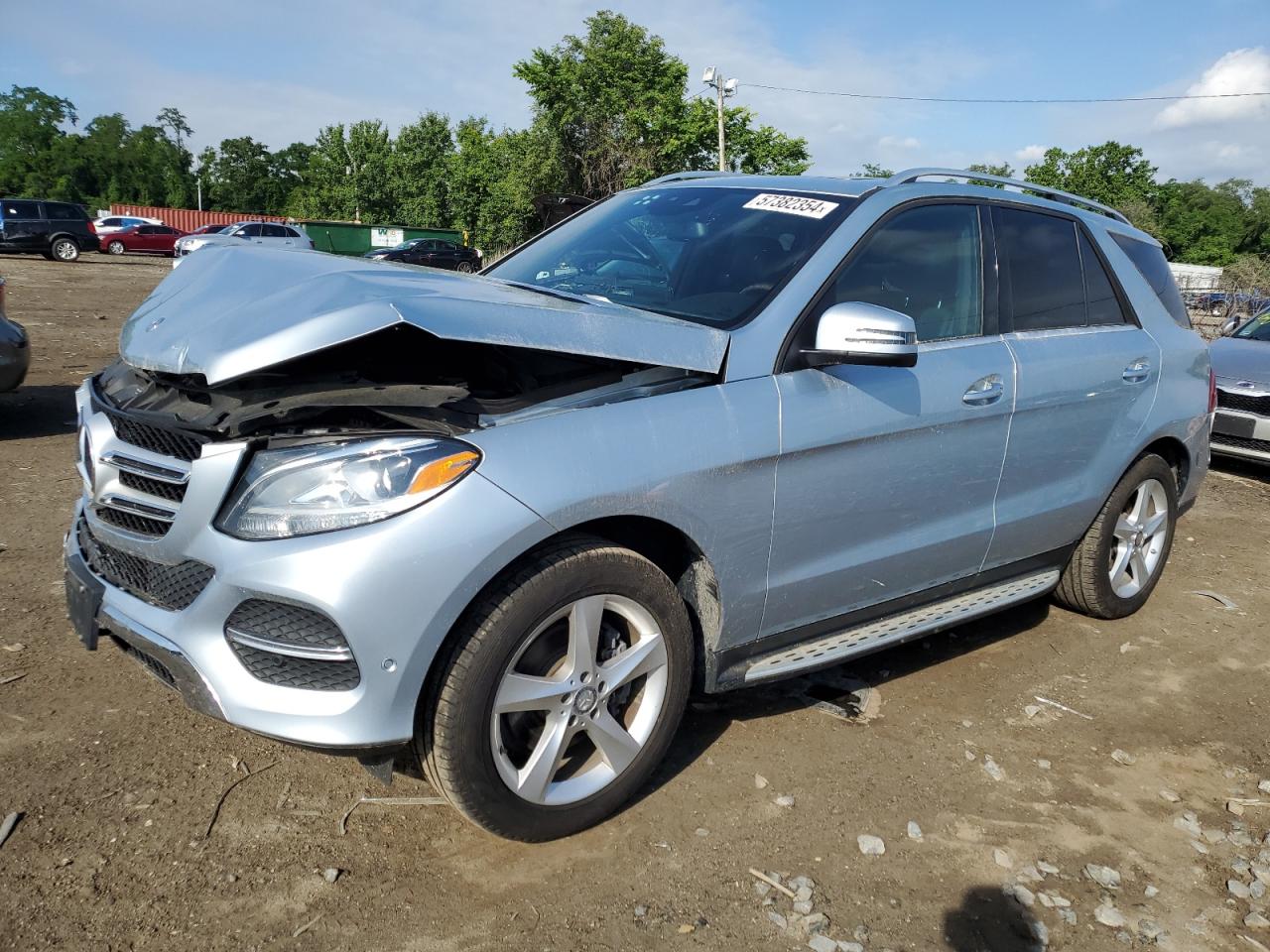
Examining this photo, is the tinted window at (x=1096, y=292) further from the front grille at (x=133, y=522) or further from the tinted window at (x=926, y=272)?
the front grille at (x=133, y=522)

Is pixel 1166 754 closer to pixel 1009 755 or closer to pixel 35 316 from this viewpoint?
pixel 1009 755

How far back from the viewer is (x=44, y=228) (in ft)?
97.8

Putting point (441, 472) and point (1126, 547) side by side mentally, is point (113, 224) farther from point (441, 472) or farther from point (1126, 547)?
point (441, 472)

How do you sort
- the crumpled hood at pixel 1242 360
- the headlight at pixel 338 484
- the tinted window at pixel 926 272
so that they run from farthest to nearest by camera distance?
the crumpled hood at pixel 1242 360, the tinted window at pixel 926 272, the headlight at pixel 338 484

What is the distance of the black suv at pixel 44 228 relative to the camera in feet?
96.2

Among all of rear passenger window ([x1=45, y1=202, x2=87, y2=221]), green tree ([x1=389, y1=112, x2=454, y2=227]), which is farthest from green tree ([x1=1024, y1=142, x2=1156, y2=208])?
rear passenger window ([x1=45, y1=202, x2=87, y2=221])

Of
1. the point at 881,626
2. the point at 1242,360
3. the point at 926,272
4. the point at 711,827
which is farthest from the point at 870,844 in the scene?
the point at 1242,360

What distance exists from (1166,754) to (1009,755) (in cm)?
60

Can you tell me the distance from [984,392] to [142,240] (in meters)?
40.9

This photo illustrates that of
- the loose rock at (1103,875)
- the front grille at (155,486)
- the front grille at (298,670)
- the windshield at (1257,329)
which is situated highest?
the windshield at (1257,329)

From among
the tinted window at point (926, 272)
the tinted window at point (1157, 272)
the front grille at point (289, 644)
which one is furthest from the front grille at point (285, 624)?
the tinted window at point (1157, 272)

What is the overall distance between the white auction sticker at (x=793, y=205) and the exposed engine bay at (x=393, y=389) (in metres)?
0.91

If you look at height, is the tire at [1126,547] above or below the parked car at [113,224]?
below

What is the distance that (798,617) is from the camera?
10.2 feet
